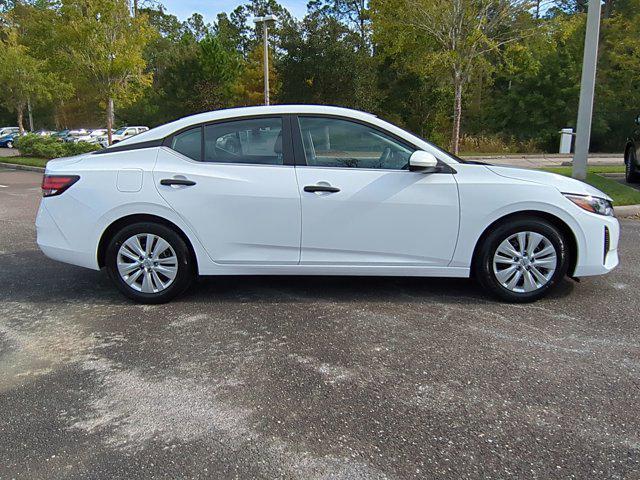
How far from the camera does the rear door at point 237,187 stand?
14.3 feet

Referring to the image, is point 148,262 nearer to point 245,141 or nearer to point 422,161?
point 245,141

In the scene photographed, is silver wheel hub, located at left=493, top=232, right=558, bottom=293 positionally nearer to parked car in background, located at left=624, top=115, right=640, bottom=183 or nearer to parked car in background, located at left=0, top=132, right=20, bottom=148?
parked car in background, located at left=624, top=115, right=640, bottom=183

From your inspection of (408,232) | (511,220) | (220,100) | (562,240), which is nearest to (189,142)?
(408,232)

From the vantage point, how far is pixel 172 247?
446 cm

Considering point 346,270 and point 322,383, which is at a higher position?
point 346,270

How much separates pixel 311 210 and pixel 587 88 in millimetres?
7363

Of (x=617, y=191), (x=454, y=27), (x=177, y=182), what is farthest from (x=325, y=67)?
(x=177, y=182)

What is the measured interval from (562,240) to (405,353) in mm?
1816

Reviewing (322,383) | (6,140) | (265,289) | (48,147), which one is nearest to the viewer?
(322,383)

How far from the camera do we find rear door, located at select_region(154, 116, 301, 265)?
436 cm

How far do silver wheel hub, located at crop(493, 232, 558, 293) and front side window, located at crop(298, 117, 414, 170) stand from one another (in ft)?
3.63

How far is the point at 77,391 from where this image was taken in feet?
10.3

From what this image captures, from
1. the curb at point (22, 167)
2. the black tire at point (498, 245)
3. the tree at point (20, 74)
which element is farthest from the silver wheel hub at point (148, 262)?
the tree at point (20, 74)

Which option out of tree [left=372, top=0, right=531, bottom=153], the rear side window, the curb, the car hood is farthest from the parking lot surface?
the curb
